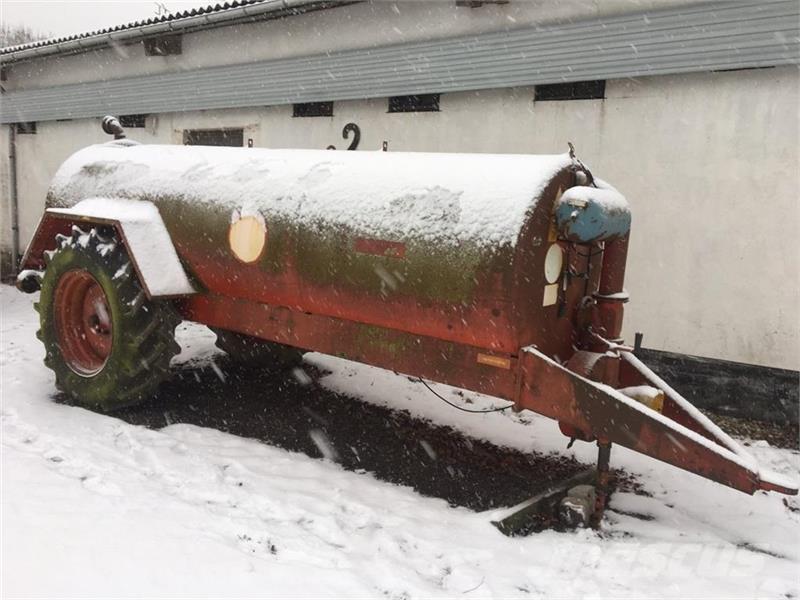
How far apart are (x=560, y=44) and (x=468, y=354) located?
3.76 meters

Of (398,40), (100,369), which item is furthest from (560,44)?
(100,369)

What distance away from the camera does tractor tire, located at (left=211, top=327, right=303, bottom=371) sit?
229 inches

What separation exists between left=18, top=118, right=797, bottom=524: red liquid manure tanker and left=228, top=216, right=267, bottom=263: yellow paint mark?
1 cm

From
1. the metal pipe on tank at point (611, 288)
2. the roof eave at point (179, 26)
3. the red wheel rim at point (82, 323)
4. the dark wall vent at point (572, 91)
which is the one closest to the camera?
the metal pipe on tank at point (611, 288)

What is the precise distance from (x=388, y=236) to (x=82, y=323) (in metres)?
2.82

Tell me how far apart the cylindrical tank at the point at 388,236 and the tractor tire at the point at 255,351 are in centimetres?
138

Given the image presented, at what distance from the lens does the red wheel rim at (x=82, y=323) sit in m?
4.89

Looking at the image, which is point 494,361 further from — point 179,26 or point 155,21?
point 155,21

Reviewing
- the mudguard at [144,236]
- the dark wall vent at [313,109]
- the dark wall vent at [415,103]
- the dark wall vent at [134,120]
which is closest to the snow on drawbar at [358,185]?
the mudguard at [144,236]

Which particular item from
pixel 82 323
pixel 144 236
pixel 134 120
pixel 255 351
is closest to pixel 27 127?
pixel 134 120

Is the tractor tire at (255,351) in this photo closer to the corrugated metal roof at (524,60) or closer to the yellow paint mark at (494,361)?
the yellow paint mark at (494,361)

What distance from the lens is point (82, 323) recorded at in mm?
5070

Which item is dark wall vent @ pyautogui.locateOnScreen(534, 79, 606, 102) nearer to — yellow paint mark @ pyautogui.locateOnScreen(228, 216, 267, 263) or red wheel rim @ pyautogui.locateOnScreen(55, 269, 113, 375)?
yellow paint mark @ pyautogui.locateOnScreen(228, 216, 267, 263)

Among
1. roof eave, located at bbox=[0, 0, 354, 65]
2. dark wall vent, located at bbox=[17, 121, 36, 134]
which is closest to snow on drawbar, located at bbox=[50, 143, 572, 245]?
roof eave, located at bbox=[0, 0, 354, 65]
